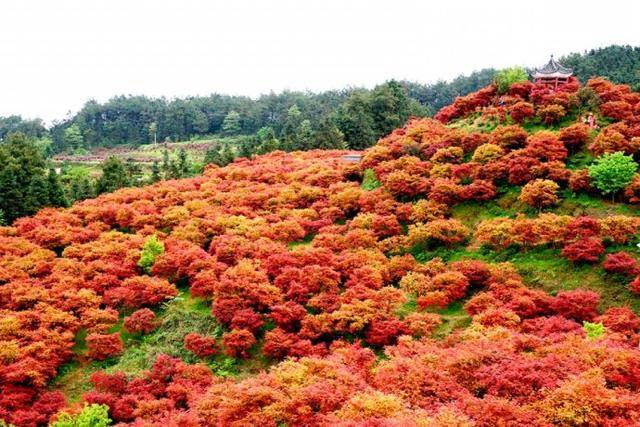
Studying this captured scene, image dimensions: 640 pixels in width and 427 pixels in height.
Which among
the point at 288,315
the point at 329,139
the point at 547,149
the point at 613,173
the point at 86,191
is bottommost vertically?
the point at 288,315

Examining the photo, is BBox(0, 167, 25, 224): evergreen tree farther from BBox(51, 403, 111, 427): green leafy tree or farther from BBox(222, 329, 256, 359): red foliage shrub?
BBox(51, 403, 111, 427): green leafy tree

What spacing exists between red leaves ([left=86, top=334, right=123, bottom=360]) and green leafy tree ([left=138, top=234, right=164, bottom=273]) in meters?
6.40

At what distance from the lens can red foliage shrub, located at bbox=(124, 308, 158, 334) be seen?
2833 centimetres

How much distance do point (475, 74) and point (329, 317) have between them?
4767 inches

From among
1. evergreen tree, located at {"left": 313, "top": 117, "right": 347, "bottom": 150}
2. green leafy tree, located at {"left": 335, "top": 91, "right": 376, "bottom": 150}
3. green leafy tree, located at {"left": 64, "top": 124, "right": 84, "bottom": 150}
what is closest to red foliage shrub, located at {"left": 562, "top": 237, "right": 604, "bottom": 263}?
evergreen tree, located at {"left": 313, "top": 117, "right": 347, "bottom": 150}

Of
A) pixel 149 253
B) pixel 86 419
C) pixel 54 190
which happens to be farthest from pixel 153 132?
pixel 86 419

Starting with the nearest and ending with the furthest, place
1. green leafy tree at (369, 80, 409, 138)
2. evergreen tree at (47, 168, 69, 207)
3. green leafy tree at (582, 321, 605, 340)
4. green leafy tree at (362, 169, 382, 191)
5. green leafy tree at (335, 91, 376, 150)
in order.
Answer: green leafy tree at (582, 321, 605, 340)
green leafy tree at (362, 169, 382, 191)
evergreen tree at (47, 168, 69, 207)
green leafy tree at (335, 91, 376, 150)
green leafy tree at (369, 80, 409, 138)

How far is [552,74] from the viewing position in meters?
41.8

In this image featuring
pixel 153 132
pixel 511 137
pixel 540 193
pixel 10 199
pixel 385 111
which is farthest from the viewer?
pixel 153 132

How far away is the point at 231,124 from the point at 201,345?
99.5m

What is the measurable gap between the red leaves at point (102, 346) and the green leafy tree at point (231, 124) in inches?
3844

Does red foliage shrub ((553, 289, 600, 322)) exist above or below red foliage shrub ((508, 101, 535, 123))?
below

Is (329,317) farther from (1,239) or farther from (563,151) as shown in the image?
(1,239)

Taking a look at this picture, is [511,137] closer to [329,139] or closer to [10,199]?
[329,139]
